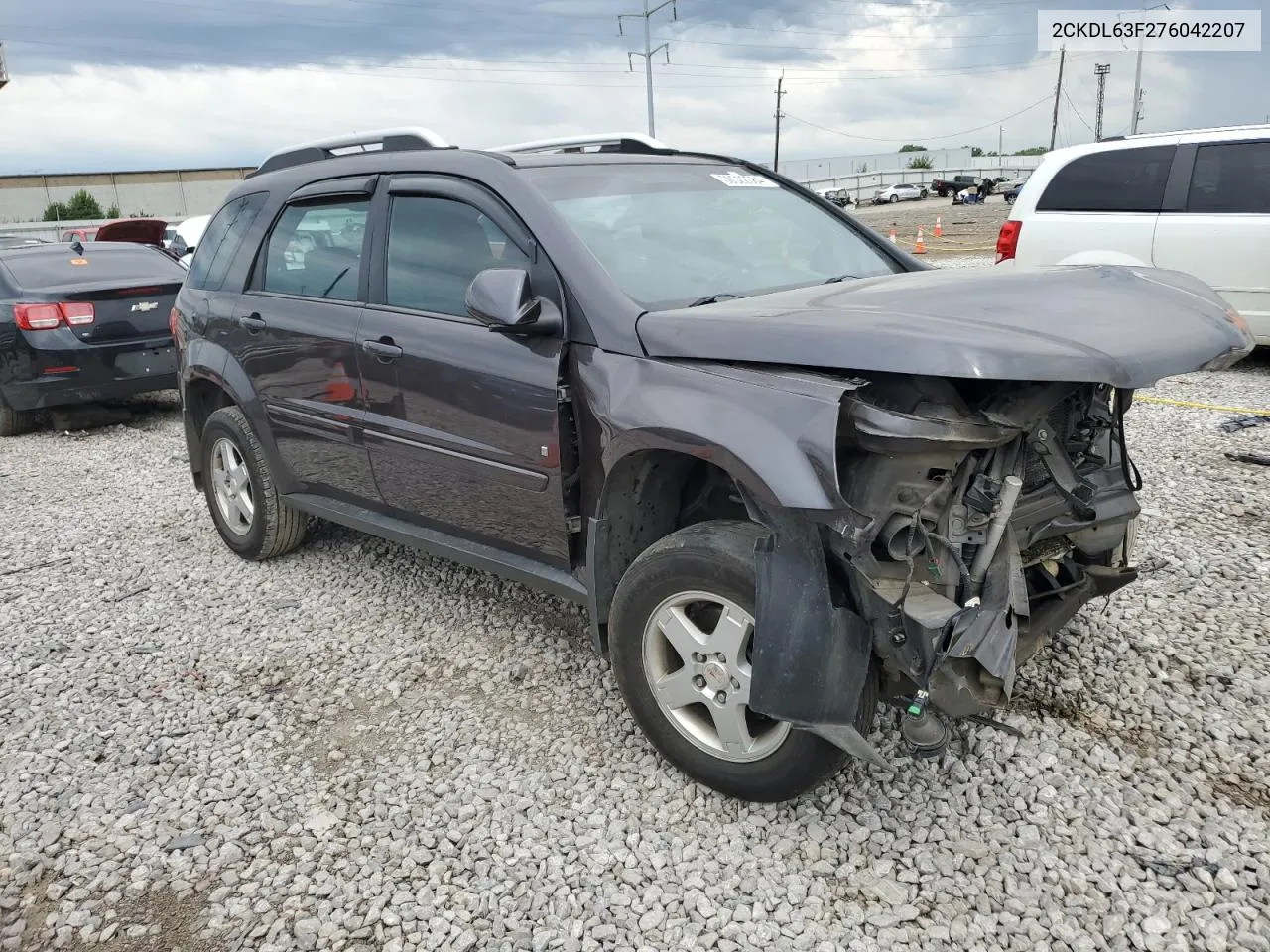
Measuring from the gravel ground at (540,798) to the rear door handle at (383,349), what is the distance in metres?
1.21

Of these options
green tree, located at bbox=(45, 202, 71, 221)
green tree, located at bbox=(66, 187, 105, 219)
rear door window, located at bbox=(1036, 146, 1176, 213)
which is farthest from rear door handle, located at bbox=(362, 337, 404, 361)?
green tree, located at bbox=(66, 187, 105, 219)

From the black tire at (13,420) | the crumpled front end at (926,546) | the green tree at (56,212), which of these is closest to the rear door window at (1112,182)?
the crumpled front end at (926,546)

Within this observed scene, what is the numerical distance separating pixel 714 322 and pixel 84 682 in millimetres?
2962

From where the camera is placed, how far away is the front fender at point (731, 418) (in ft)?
7.59

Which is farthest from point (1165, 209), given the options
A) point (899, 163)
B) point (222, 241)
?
point (899, 163)

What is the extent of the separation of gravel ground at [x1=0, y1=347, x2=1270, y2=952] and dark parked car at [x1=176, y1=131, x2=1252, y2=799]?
34 cm

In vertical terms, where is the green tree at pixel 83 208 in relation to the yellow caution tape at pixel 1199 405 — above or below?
above

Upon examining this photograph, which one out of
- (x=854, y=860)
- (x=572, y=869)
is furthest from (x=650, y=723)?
(x=854, y=860)

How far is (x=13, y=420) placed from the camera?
8445mm

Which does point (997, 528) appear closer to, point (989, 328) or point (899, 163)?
point (989, 328)

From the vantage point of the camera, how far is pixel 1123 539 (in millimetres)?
3156

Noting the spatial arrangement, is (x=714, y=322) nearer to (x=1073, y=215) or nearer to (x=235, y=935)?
(x=235, y=935)

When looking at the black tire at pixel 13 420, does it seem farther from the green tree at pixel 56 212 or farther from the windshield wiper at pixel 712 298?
the green tree at pixel 56 212

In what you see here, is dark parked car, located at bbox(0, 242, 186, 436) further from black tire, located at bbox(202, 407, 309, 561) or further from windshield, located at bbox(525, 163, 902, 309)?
windshield, located at bbox(525, 163, 902, 309)
